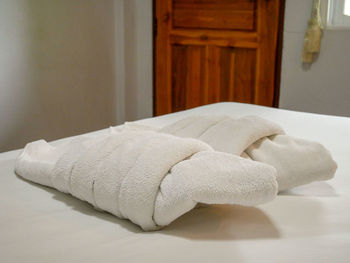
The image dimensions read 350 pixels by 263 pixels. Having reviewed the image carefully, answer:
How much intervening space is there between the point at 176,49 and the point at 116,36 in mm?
500

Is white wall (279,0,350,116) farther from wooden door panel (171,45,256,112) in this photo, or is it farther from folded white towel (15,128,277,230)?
folded white towel (15,128,277,230)

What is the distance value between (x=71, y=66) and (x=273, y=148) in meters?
2.38

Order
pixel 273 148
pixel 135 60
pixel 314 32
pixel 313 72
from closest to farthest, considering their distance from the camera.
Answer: pixel 273 148 < pixel 314 32 < pixel 313 72 < pixel 135 60

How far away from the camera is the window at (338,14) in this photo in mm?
2770

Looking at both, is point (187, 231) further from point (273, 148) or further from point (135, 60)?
point (135, 60)

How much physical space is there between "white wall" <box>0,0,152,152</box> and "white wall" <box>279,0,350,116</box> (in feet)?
3.43

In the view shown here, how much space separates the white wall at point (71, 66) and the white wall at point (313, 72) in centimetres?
105

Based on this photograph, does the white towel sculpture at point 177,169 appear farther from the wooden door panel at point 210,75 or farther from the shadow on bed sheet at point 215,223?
the wooden door panel at point 210,75

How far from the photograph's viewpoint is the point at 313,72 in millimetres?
2906

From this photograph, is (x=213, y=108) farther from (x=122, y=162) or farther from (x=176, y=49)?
(x=176, y=49)

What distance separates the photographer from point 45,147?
1242mm

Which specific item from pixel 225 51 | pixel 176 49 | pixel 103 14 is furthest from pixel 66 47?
pixel 225 51

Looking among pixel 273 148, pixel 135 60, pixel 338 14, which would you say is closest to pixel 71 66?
pixel 135 60

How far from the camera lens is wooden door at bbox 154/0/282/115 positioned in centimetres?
306
